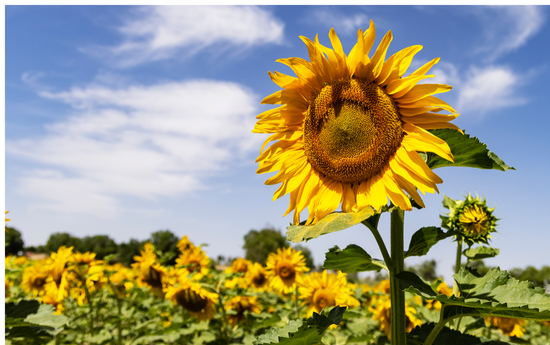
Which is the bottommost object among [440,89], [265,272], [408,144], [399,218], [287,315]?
[287,315]

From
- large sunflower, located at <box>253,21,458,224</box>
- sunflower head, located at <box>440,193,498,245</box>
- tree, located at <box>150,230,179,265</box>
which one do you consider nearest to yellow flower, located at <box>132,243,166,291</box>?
large sunflower, located at <box>253,21,458,224</box>

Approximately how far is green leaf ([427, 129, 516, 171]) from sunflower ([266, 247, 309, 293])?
4116 mm

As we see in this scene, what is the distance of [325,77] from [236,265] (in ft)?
18.4

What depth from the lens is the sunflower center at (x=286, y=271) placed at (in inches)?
220

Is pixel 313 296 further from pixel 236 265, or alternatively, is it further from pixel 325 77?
pixel 325 77

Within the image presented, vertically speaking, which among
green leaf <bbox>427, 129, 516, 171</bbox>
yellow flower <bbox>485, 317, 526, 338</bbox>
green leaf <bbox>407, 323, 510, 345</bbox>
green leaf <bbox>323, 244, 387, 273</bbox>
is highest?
green leaf <bbox>427, 129, 516, 171</bbox>

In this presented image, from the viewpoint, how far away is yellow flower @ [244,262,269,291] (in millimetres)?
6195

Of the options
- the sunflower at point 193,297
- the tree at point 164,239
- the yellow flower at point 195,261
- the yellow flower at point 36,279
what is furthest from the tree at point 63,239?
the sunflower at point 193,297

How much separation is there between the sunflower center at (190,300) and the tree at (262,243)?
29.4m

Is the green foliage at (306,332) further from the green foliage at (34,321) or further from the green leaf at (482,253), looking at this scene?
the green foliage at (34,321)

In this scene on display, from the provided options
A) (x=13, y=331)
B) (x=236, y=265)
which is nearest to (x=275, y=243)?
(x=236, y=265)

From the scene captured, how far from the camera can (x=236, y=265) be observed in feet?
22.5

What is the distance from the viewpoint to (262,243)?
36.3m

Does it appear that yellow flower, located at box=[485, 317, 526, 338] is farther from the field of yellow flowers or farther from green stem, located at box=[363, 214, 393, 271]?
green stem, located at box=[363, 214, 393, 271]
